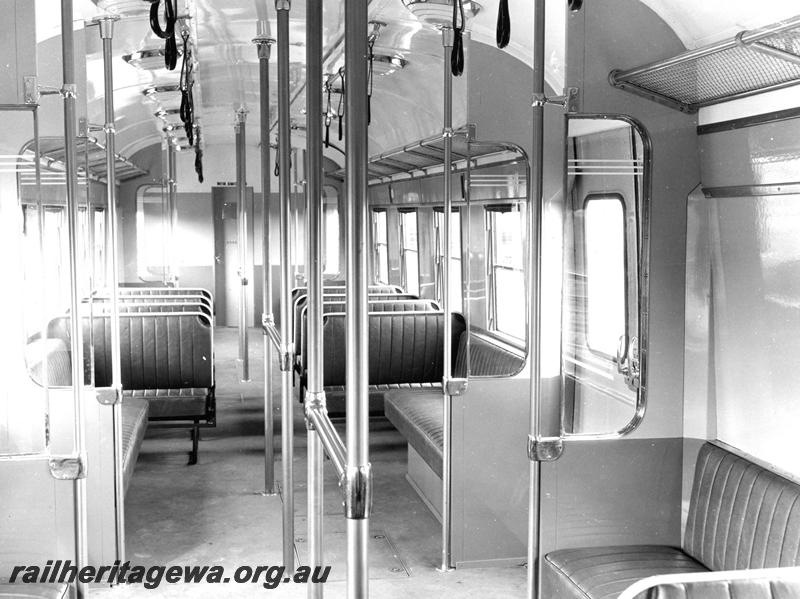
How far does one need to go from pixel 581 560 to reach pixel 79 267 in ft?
6.95

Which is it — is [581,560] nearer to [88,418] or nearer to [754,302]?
[754,302]

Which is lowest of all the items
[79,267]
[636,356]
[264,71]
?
[636,356]

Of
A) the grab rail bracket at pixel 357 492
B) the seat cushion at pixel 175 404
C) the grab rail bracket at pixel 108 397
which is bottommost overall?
the seat cushion at pixel 175 404

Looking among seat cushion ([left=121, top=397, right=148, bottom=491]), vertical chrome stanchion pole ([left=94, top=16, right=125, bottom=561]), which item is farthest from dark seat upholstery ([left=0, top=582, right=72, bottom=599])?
seat cushion ([left=121, top=397, right=148, bottom=491])

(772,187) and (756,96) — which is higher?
(756,96)

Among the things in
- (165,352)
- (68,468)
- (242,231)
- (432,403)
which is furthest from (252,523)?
(242,231)

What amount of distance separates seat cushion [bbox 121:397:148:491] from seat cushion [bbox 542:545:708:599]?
7.75ft

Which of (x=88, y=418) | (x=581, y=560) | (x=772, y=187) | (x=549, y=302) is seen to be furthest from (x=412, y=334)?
(x=772, y=187)

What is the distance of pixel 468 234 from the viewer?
455 cm

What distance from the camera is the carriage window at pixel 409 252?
396 inches

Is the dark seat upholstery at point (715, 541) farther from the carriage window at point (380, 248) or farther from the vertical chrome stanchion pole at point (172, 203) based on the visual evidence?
the vertical chrome stanchion pole at point (172, 203)

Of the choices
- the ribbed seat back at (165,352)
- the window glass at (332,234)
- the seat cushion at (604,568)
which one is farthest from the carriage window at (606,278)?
the window glass at (332,234)

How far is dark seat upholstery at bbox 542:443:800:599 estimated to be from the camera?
10.2 ft

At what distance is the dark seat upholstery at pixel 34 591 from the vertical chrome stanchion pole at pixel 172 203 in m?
9.40
